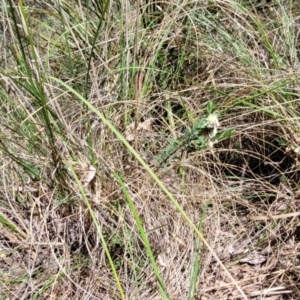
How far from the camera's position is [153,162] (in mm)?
1549

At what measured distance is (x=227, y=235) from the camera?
1519 millimetres

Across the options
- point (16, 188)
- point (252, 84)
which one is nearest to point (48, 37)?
point (16, 188)

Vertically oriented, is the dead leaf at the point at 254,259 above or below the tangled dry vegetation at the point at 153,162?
below

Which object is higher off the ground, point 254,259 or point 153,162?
point 153,162

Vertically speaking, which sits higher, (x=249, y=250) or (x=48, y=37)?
(x=48, y=37)

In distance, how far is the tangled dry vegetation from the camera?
4.47 ft

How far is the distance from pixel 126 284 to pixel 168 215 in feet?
0.76

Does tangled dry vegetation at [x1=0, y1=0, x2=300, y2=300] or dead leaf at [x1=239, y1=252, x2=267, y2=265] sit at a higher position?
tangled dry vegetation at [x1=0, y1=0, x2=300, y2=300]

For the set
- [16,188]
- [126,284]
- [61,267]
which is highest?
[16,188]

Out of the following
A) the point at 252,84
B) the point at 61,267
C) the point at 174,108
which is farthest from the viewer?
the point at 174,108

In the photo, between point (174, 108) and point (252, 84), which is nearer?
point (252, 84)

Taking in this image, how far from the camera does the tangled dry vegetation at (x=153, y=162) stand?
1.36m

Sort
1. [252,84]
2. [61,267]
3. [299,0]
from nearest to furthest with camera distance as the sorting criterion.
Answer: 1. [61,267]
2. [252,84]
3. [299,0]

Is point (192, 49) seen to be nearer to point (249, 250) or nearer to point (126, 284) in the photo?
point (249, 250)
